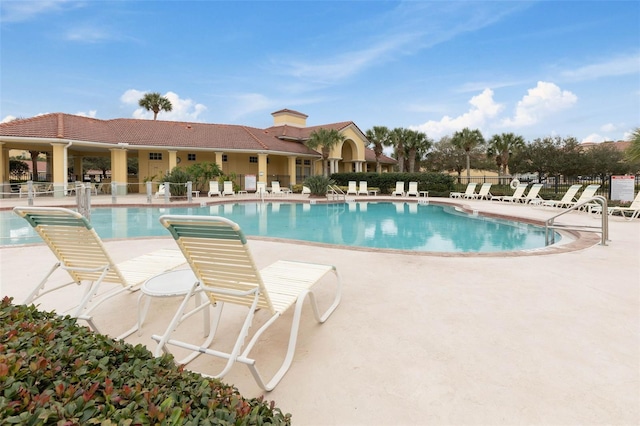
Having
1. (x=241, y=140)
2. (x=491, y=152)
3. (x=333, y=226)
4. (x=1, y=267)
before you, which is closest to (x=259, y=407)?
(x=1, y=267)

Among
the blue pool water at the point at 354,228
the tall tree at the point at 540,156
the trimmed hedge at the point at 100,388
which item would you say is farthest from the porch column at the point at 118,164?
the tall tree at the point at 540,156

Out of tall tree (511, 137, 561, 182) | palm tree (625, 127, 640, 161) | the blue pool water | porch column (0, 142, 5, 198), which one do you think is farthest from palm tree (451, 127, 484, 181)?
porch column (0, 142, 5, 198)

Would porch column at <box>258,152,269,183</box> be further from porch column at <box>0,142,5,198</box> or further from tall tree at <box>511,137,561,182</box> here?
tall tree at <box>511,137,561,182</box>

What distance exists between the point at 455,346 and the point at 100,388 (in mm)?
2524

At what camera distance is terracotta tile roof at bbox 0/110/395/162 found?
73.9 ft

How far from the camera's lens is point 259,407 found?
150 centimetres

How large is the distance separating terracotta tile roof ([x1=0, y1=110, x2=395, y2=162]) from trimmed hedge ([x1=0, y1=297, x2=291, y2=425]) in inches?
968

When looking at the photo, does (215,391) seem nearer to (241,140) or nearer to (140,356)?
(140,356)

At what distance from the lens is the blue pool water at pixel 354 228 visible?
9.62m

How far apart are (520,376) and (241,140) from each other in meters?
29.0

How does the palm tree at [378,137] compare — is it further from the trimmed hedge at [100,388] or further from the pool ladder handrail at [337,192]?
the trimmed hedge at [100,388]

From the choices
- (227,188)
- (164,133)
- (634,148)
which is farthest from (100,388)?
(164,133)

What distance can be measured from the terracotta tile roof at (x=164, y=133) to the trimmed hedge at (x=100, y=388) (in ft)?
80.6

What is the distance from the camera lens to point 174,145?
26.5 metres
